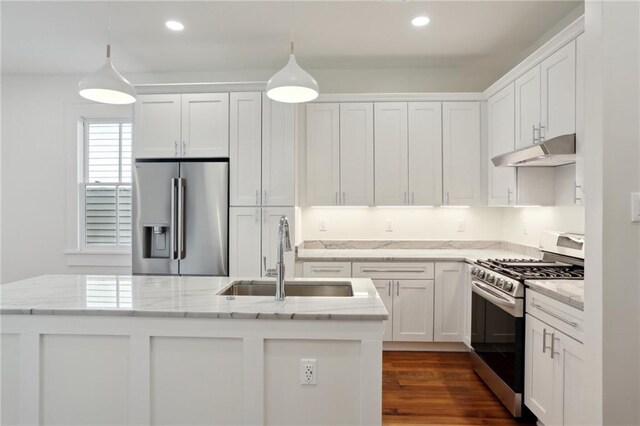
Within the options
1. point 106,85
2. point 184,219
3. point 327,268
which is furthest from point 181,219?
point 106,85

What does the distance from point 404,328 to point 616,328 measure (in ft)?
6.76

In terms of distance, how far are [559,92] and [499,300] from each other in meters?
1.48

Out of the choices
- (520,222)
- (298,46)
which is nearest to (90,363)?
(298,46)

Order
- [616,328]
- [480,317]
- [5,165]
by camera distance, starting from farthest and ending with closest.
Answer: [5,165], [480,317], [616,328]

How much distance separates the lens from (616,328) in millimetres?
1501

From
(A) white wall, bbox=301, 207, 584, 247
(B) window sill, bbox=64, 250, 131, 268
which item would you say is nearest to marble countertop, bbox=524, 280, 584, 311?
(A) white wall, bbox=301, 207, 584, 247

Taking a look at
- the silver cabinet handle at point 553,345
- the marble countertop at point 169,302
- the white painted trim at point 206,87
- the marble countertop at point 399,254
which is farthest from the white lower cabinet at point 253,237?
the silver cabinet handle at point 553,345

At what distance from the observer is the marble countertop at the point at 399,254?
11.1 feet

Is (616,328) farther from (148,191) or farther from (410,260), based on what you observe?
(148,191)

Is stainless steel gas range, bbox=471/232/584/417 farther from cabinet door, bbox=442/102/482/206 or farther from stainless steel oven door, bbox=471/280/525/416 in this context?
cabinet door, bbox=442/102/482/206

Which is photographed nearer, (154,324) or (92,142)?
(154,324)

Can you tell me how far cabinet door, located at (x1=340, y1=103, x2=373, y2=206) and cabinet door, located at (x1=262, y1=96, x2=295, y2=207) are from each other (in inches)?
22.7

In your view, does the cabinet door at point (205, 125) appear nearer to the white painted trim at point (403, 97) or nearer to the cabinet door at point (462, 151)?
the white painted trim at point (403, 97)

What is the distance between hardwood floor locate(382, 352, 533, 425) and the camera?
2359 millimetres
